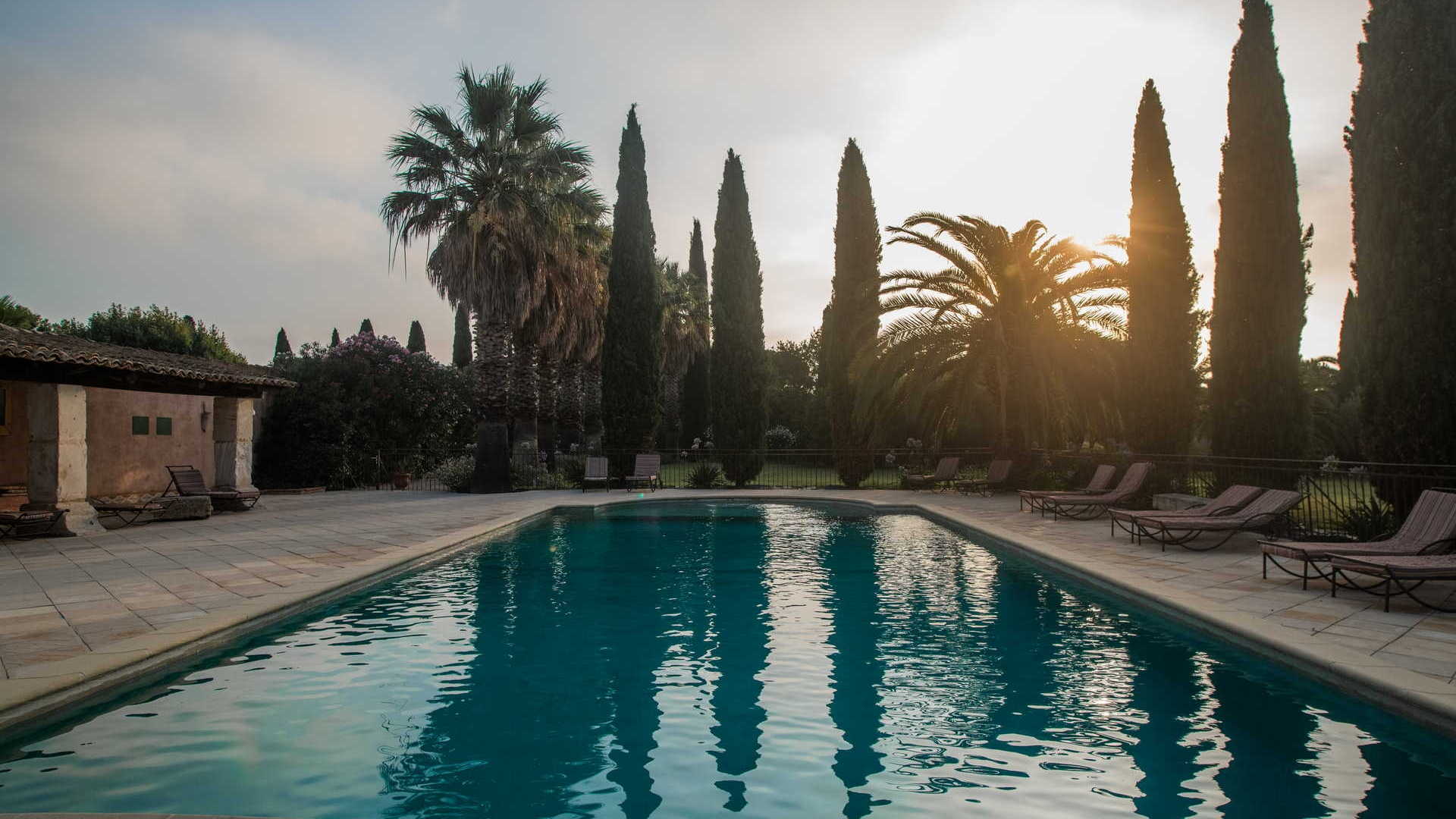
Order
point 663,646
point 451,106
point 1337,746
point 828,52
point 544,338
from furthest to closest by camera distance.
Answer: point 544,338, point 451,106, point 828,52, point 663,646, point 1337,746

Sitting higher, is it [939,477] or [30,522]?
[939,477]

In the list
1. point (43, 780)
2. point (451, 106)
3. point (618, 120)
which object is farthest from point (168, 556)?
point (618, 120)

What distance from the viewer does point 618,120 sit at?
26.4m

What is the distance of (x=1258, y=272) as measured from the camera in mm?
13992

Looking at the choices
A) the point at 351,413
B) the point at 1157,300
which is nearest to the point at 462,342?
the point at 351,413

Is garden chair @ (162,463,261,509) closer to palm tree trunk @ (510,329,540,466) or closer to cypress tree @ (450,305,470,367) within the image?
palm tree trunk @ (510,329,540,466)

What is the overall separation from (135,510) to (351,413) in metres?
9.49

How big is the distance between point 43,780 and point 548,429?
95.5ft

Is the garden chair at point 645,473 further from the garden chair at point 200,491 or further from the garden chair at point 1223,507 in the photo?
the garden chair at point 1223,507

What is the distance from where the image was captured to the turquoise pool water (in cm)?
402

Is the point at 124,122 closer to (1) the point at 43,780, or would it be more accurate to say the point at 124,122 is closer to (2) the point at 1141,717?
(1) the point at 43,780

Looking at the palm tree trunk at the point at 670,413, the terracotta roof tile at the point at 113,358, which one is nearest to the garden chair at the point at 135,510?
the terracotta roof tile at the point at 113,358

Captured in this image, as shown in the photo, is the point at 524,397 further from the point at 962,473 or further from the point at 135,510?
the point at 962,473

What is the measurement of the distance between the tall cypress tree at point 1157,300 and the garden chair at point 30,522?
20.7 metres
